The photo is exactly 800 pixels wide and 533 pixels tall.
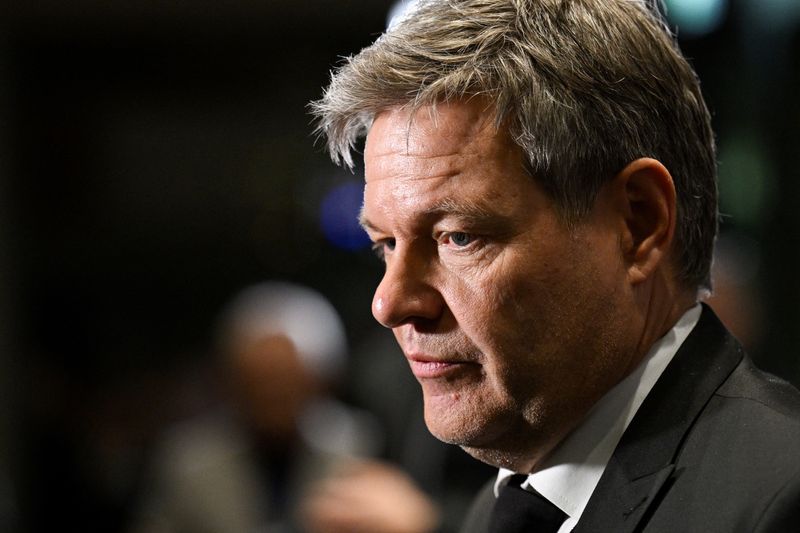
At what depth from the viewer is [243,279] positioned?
6.91 metres

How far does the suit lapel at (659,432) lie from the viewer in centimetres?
135

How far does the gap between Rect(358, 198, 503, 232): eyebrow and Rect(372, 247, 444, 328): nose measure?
0.08 m

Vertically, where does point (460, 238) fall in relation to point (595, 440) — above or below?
above

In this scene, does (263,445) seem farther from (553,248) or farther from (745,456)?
(745,456)

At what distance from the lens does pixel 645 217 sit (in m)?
1.48

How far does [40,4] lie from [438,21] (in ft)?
17.3

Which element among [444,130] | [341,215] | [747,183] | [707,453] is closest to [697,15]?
[747,183]

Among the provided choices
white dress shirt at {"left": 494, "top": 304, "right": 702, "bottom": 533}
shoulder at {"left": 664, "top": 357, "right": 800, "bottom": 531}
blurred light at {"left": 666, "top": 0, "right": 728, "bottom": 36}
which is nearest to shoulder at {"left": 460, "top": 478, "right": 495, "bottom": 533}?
white dress shirt at {"left": 494, "top": 304, "right": 702, "bottom": 533}

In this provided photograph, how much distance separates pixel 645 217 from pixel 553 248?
16 cm

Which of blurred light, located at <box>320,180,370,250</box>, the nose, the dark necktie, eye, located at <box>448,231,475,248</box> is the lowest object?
blurred light, located at <box>320,180,370,250</box>

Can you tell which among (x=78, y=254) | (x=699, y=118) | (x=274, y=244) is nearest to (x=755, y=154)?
(x=274, y=244)

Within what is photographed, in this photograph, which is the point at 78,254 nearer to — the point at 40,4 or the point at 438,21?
the point at 40,4

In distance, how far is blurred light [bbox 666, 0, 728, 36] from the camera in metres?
4.89

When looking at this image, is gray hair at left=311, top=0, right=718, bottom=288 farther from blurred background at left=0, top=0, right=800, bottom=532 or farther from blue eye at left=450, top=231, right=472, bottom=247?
blurred background at left=0, top=0, right=800, bottom=532
